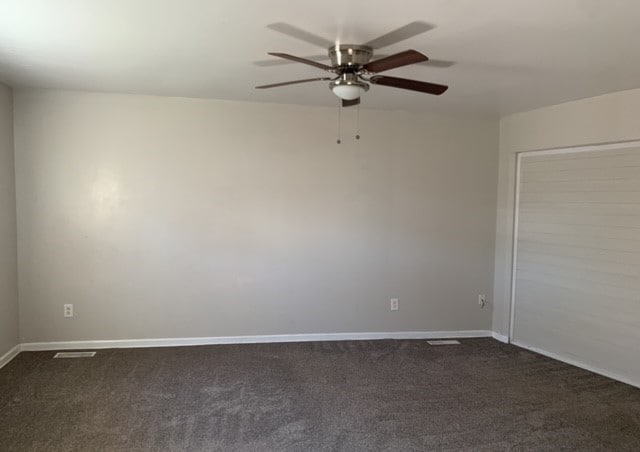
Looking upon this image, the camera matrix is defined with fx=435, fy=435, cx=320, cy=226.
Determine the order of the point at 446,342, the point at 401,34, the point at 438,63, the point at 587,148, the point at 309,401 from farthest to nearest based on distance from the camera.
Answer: the point at 446,342 < the point at 587,148 < the point at 309,401 < the point at 438,63 < the point at 401,34

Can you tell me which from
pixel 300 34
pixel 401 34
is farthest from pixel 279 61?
pixel 401 34

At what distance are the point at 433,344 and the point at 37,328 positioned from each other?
3792 mm

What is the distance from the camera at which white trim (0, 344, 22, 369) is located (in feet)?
12.0

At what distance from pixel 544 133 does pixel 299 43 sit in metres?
2.77

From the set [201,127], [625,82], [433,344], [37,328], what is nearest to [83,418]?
[37,328]

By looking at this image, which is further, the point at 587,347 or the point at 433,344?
the point at 433,344

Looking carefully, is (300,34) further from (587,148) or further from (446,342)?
(446,342)

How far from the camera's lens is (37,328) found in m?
4.00

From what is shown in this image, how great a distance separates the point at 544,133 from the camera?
13.6 ft

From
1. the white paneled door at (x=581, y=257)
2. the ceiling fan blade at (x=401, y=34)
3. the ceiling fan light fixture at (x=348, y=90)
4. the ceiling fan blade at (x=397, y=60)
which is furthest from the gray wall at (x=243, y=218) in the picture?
the ceiling fan blade at (x=397, y=60)

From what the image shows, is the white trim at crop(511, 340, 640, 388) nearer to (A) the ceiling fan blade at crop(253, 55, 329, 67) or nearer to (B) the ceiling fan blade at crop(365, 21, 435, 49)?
(B) the ceiling fan blade at crop(365, 21, 435, 49)

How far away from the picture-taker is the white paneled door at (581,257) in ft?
11.7

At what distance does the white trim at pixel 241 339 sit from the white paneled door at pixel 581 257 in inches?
29.6

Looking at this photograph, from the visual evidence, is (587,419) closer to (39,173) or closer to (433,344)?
(433,344)
